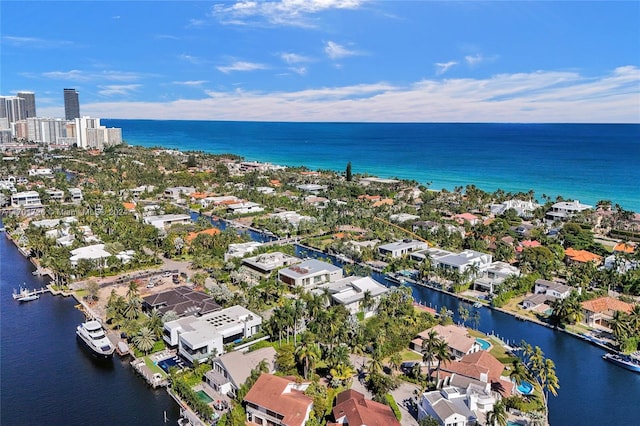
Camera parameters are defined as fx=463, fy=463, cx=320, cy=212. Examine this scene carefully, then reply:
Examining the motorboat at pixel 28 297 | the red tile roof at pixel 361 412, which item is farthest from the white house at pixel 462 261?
the motorboat at pixel 28 297

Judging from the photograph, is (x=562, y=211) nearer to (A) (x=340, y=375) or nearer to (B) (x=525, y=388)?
(B) (x=525, y=388)

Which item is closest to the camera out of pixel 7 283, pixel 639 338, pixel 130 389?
pixel 130 389

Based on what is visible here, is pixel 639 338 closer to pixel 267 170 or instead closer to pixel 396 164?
pixel 267 170

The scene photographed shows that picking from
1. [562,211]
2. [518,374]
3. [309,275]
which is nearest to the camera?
[518,374]

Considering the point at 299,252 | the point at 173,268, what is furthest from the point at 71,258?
the point at 299,252

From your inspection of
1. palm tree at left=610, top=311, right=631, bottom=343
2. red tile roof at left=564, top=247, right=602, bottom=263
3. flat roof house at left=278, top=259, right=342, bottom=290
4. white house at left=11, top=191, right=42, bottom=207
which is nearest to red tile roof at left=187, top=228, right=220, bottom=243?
flat roof house at left=278, top=259, right=342, bottom=290

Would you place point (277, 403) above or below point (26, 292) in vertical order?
above

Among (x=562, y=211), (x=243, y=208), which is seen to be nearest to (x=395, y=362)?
(x=243, y=208)
